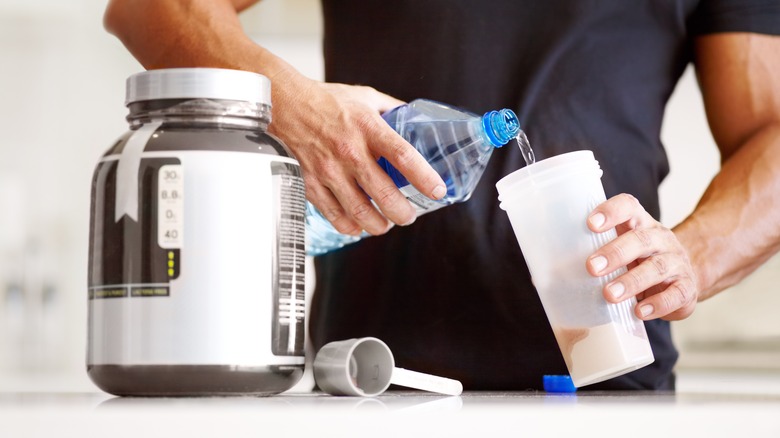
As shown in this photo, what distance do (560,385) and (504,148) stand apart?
42 centimetres

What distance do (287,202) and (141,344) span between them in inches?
5.5

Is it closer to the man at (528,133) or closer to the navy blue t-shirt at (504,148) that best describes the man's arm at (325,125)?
the man at (528,133)

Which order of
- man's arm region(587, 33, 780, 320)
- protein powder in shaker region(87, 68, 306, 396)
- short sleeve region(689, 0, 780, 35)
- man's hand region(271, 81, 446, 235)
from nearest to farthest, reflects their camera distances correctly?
protein powder in shaker region(87, 68, 306, 396) < man's hand region(271, 81, 446, 235) < man's arm region(587, 33, 780, 320) < short sleeve region(689, 0, 780, 35)

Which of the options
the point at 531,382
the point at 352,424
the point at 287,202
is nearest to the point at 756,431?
the point at 352,424

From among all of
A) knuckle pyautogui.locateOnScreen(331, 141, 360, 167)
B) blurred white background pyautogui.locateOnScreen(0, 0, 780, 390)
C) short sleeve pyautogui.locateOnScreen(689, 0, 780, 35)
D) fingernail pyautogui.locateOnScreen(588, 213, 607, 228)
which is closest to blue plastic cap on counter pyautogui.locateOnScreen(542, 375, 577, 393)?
fingernail pyautogui.locateOnScreen(588, 213, 607, 228)

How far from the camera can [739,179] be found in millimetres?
1279

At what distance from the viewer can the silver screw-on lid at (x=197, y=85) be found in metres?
0.67

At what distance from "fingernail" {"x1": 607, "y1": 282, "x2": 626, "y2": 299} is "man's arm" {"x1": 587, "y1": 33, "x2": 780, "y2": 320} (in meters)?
0.13

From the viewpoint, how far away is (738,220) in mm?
1252

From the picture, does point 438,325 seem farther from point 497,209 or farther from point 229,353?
point 229,353

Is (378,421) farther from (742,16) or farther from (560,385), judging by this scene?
(742,16)

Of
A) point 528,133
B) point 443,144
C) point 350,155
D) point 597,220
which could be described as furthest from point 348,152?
point 528,133

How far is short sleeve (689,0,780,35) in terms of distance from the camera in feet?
4.34

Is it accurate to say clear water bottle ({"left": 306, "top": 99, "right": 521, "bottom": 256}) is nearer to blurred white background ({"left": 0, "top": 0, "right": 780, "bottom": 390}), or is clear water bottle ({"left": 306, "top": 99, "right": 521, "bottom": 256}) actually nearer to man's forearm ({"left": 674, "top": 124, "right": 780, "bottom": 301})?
man's forearm ({"left": 674, "top": 124, "right": 780, "bottom": 301})
